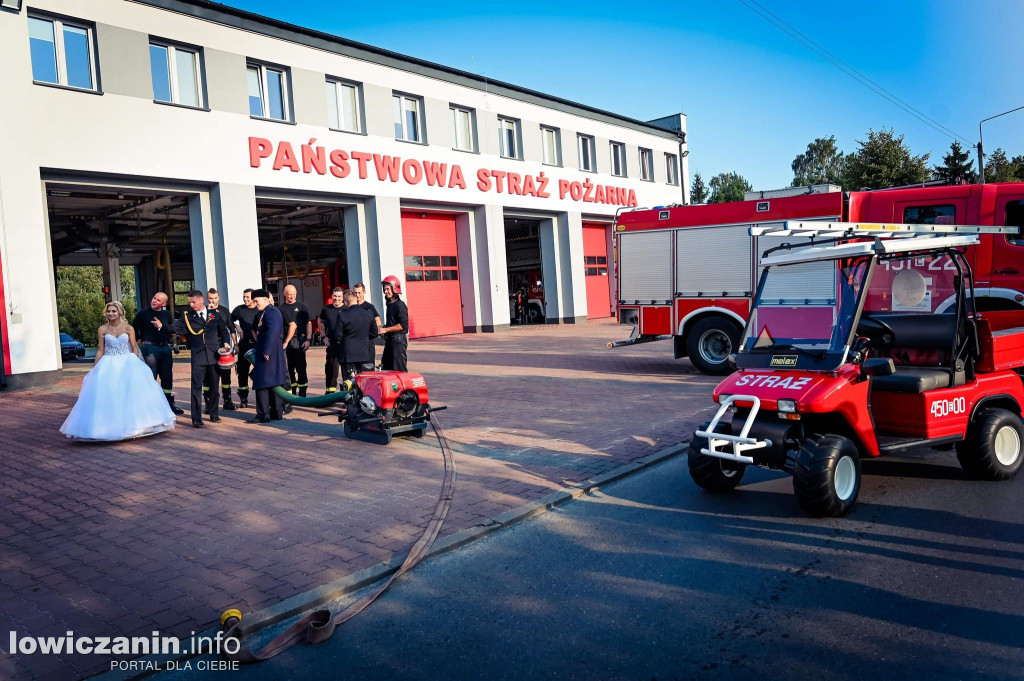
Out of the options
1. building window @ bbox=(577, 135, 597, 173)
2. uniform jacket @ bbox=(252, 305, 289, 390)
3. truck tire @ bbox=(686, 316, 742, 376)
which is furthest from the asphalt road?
building window @ bbox=(577, 135, 597, 173)

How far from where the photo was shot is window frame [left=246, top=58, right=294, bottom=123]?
1897 cm

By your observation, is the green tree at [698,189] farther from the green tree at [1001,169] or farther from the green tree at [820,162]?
the green tree at [1001,169]

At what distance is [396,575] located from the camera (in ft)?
14.7

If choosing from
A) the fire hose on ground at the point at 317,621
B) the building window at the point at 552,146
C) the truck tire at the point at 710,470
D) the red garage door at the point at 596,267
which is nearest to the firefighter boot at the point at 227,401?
the fire hose on ground at the point at 317,621

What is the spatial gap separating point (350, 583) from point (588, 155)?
2736 centimetres

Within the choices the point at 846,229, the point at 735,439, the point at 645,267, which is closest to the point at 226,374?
the point at 645,267

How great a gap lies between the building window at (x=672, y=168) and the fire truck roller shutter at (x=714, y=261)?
72.5 ft

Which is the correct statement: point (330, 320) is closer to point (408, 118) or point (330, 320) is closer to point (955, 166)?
point (408, 118)

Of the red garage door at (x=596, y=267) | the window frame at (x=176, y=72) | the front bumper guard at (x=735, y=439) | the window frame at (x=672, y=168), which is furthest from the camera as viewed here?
the window frame at (x=672, y=168)

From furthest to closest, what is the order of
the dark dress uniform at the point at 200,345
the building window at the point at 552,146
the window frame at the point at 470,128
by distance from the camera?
1. the building window at the point at 552,146
2. the window frame at the point at 470,128
3. the dark dress uniform at the point at 200,345

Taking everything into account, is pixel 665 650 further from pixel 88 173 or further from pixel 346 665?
pixel 88 173

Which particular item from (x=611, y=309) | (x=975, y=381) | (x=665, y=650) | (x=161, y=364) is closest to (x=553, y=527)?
(x=665, y=650)

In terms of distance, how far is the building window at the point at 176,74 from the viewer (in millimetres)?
17125

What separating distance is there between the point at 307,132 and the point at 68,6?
6041 mm
